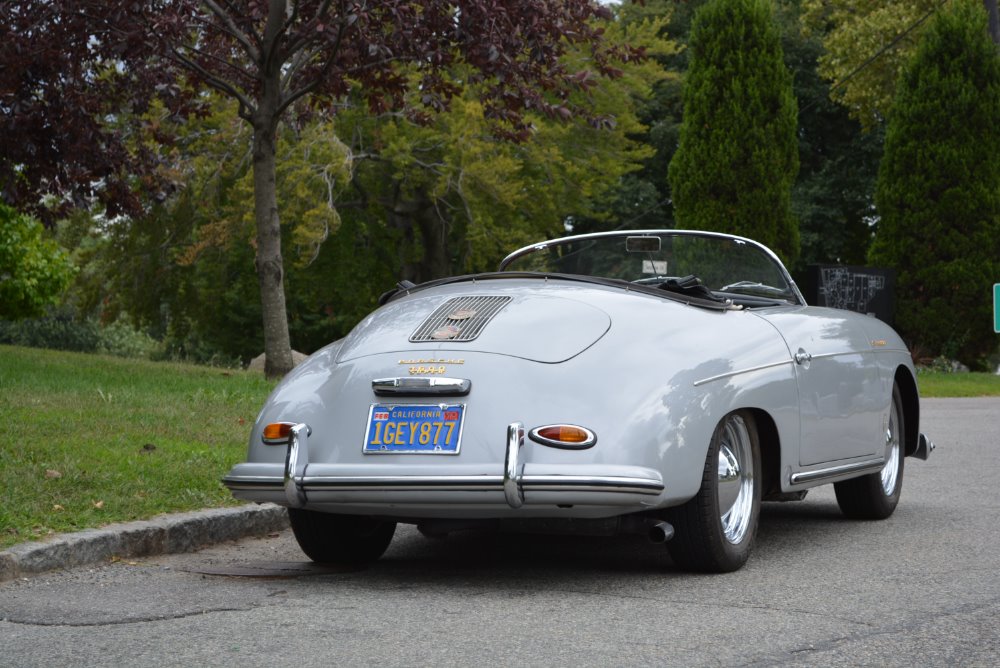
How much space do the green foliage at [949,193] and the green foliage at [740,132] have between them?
82.6 inches

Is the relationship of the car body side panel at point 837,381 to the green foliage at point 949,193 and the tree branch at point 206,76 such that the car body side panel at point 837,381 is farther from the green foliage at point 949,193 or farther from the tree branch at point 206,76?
the green foliage at point 949,193

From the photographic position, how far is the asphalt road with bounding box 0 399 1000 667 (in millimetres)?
3936

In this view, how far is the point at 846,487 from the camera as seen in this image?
6816mm

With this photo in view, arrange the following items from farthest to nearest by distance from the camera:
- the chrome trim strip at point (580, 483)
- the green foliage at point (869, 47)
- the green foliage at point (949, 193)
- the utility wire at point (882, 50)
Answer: the green foliage at point (869, 47) < the utility wire at point (882, 50) < the green foliage at point (949, 193) < the chrome trim strip at point (580, 483)

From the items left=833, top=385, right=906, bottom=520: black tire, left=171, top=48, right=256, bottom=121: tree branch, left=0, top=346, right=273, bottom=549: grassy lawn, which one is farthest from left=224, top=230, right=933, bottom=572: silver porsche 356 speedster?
left=171, top=48, right=256, bottom=121: tree branch

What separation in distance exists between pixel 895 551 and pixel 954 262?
20.1m

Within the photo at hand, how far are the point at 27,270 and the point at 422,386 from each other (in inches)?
782

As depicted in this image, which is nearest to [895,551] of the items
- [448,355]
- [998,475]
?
[448,355]

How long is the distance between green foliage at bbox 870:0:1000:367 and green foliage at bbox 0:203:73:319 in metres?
15.0

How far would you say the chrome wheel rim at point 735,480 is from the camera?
528cm

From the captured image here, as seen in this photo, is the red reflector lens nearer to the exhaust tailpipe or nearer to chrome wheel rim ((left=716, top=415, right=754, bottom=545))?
the exhaust tailpipe

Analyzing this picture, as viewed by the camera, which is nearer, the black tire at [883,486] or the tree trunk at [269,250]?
the black tire at [883,486]

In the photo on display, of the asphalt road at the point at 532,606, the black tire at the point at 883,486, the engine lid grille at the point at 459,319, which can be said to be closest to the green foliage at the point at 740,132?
the black tire at the point at 883,486

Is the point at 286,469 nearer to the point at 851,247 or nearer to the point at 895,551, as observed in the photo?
the point at 895,551
